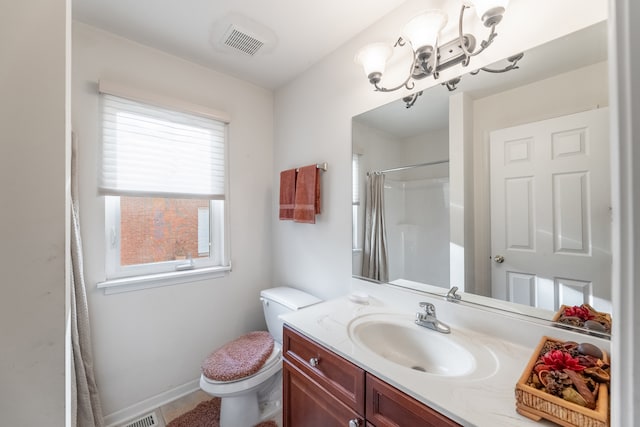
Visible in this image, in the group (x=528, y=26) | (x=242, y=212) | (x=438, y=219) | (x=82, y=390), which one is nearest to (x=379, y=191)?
(x=438, y=219)

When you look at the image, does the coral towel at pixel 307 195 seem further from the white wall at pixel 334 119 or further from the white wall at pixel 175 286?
the white wall at pixel 175 286

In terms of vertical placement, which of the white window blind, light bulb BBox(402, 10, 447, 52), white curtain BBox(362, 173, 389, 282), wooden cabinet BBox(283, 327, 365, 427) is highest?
light bulb BBox(402, 10, 447, 52)

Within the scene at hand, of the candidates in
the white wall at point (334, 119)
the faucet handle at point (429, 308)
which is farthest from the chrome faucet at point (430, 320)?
the white wall at point (334, 119)

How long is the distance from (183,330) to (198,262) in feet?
1.52

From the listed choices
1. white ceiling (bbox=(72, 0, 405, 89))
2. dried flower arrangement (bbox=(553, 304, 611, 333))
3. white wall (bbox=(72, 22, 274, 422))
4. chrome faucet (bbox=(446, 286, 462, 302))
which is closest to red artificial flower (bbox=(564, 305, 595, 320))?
dried flower arrangement (bbox=(553, 304, 611, 333))

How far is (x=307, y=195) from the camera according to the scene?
1.70 m

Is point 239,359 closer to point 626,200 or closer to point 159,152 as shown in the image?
point 159,152

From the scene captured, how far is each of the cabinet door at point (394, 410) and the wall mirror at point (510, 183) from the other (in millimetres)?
551

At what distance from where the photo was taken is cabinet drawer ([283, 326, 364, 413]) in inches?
32.3

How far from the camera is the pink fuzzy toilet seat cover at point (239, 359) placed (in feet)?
4.24

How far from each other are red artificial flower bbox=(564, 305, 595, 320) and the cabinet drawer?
72 centimetres

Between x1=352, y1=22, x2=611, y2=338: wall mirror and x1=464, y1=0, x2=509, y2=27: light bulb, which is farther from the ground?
x1=464, y1=0, x2=509, y2=27: light bulb

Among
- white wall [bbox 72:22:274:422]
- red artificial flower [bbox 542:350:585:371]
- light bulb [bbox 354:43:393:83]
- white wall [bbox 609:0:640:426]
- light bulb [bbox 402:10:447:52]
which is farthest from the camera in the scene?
white wall [bbox 72:22:274:422]

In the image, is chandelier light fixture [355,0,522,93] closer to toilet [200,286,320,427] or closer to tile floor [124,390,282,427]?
toilet [200,286,320,427]
